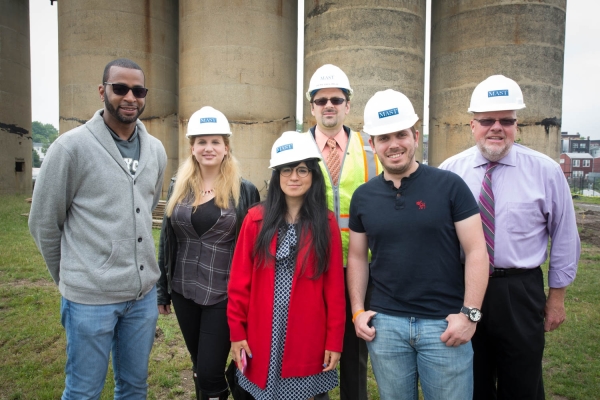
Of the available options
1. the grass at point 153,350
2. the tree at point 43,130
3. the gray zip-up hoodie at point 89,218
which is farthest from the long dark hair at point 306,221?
the tree at point 43,130

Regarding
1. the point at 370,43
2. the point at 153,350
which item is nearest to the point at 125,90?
the point at 153,350

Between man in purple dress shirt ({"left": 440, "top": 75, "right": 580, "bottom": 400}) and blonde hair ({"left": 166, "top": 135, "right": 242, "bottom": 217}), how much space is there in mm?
1647

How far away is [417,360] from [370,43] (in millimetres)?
11080

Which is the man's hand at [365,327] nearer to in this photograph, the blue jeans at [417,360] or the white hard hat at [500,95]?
the blue jeans at [417,360]

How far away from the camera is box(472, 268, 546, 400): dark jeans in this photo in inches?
103

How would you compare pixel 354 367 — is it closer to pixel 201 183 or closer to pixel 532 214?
pixel 532 214

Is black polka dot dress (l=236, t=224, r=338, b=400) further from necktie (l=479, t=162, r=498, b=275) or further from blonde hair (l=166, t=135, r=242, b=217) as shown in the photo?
necktie (l=479, t=162, r=498, b=275)

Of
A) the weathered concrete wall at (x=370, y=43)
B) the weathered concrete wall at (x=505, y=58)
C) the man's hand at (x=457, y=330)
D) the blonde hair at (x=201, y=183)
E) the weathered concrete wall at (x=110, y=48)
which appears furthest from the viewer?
the weathered concrete wall at (x=110, y=48)

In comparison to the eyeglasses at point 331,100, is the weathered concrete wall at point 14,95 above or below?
above

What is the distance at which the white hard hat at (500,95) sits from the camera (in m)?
2.67

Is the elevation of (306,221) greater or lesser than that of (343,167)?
lesser

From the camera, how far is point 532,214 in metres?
2.67

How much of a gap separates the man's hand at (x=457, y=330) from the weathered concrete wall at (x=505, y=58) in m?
12.4

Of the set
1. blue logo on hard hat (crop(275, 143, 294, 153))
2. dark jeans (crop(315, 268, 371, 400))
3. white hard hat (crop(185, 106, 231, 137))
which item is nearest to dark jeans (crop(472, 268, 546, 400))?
dark jeans (crop(315, 268, 371, 400))
